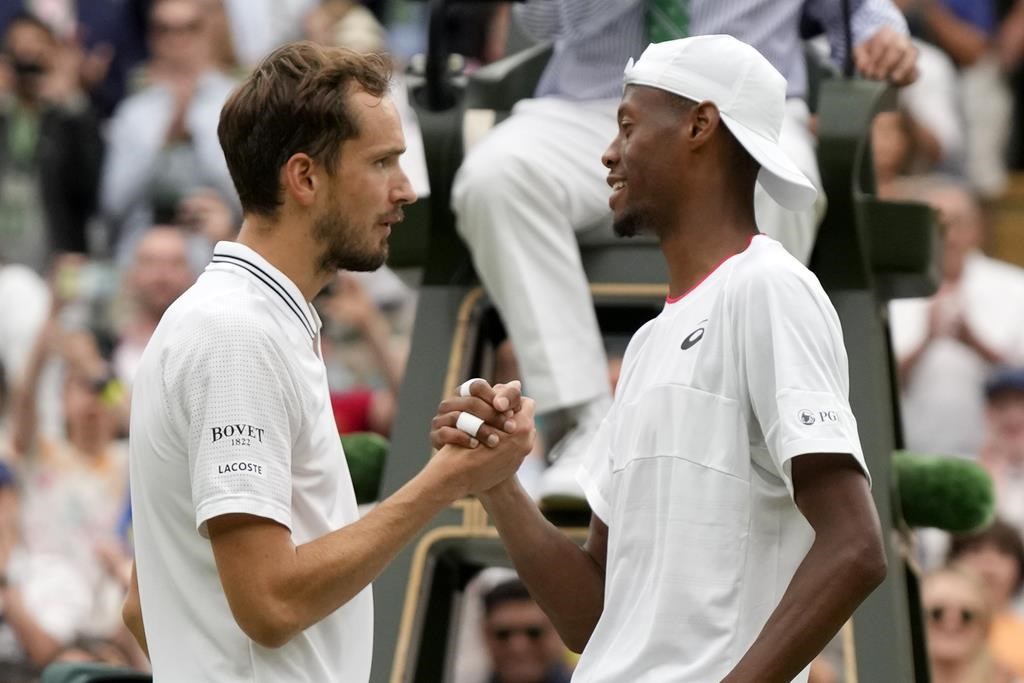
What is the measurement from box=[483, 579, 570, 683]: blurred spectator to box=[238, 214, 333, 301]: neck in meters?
2.81

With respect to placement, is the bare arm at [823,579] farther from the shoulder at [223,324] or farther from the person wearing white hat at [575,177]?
the person wearing white hat at [575,177]

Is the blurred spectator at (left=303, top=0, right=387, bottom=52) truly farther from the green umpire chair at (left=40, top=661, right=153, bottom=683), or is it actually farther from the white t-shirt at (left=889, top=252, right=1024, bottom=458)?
the green umpire chair at (left=40, top=661, right=153, bottom=683)

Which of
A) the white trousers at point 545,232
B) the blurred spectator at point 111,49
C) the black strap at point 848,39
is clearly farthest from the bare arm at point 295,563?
the blurred spectator at point 111,49

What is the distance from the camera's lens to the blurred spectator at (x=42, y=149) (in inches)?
297

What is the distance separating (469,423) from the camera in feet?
8.38

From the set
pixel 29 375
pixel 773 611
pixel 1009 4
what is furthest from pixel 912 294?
pixel 29 375

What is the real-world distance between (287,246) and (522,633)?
2890mm

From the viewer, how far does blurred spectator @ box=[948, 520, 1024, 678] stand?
5195mm

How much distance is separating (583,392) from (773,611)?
5.52 feet

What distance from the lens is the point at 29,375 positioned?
22.6ft

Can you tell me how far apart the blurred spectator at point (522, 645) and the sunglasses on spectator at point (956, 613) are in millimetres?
896

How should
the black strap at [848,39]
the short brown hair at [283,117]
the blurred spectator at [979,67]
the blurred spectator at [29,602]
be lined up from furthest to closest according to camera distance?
the blurred spectator at [979,67]
the blurred spectator at [29,602]
the black strap at [848,39]
the short brown hair at [283,117]

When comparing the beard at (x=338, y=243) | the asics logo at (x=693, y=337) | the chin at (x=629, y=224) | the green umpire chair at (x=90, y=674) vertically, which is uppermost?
the beard at (x=338, y=243)

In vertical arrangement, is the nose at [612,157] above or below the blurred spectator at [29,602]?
above
